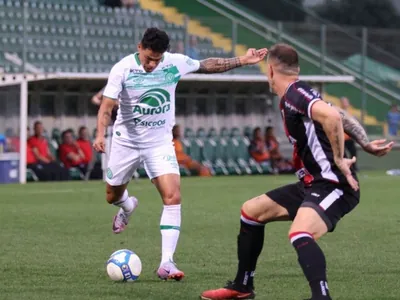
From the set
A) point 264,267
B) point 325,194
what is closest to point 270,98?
point 264,267

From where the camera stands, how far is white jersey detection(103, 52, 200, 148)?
9304 millimetres

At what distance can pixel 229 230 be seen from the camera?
1302 cm

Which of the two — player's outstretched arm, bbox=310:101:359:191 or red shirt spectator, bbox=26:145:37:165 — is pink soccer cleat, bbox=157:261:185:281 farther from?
red shirt spectator, bbox=26:145:37:165

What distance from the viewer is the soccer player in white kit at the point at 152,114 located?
916 centimetres

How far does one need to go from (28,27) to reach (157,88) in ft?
57.9

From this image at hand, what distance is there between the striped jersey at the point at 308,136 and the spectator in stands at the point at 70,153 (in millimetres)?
17643

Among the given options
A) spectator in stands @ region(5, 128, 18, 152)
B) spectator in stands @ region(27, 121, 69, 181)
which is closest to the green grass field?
spectator in stands @ region(5, 128, 18, 152)

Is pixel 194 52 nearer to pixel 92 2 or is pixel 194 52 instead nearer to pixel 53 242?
pixel 92 2

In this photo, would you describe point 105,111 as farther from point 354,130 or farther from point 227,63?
point 354,130

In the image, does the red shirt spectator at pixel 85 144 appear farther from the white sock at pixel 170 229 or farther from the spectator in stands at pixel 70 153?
the white sock at pixel 170 229

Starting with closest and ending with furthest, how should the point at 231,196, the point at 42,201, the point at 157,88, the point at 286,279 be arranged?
the point at 286,279, the point at 157,88, the point at 42,201, the point at 231,196

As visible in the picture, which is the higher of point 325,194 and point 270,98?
point 325,194

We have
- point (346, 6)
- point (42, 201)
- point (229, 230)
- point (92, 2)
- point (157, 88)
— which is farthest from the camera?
point (346, 6)

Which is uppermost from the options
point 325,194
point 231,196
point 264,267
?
point 325,194
